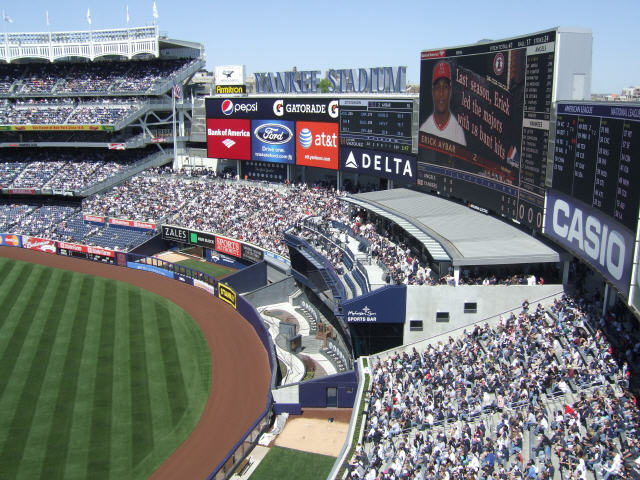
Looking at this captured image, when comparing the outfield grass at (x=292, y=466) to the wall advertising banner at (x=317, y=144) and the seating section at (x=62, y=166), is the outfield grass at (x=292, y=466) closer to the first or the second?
the wall advertising banner at (x=317, y=144)

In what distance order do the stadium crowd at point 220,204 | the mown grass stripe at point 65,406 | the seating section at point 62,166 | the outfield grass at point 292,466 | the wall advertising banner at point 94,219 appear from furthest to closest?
the seating section at point 62,166, the wall advertising banner at point 94,219, the stadium crowd at point 220,204, the mown grass stripe at point 65,406, the outfield grass at point 292,466

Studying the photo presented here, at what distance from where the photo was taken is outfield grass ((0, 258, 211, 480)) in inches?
827

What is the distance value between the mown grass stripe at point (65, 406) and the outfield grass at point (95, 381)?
0.04 meters

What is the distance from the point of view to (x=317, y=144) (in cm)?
4338

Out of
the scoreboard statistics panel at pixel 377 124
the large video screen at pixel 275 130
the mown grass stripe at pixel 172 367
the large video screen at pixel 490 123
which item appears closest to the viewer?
the large video screen at pixel 490 123

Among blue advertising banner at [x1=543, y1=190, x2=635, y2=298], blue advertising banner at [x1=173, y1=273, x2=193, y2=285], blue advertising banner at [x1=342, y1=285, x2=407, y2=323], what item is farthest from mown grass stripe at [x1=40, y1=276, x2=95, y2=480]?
blue advertising banner at [x1=543, y1=190, x2=635, y2=298]

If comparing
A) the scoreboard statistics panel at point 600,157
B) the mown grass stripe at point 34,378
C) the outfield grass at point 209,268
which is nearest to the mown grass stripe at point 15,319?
the mown grass stripe at point 34,378

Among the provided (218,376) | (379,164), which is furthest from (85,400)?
(379,164)

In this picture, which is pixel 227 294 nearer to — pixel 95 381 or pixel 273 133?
pixel 95 381

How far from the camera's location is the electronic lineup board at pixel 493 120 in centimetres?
2320

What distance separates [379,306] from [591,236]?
893cm

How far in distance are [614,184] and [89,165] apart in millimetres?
50280

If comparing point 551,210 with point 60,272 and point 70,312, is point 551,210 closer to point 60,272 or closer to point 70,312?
point 70,312

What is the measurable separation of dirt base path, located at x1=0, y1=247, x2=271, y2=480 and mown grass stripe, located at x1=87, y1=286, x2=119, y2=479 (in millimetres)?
1930
